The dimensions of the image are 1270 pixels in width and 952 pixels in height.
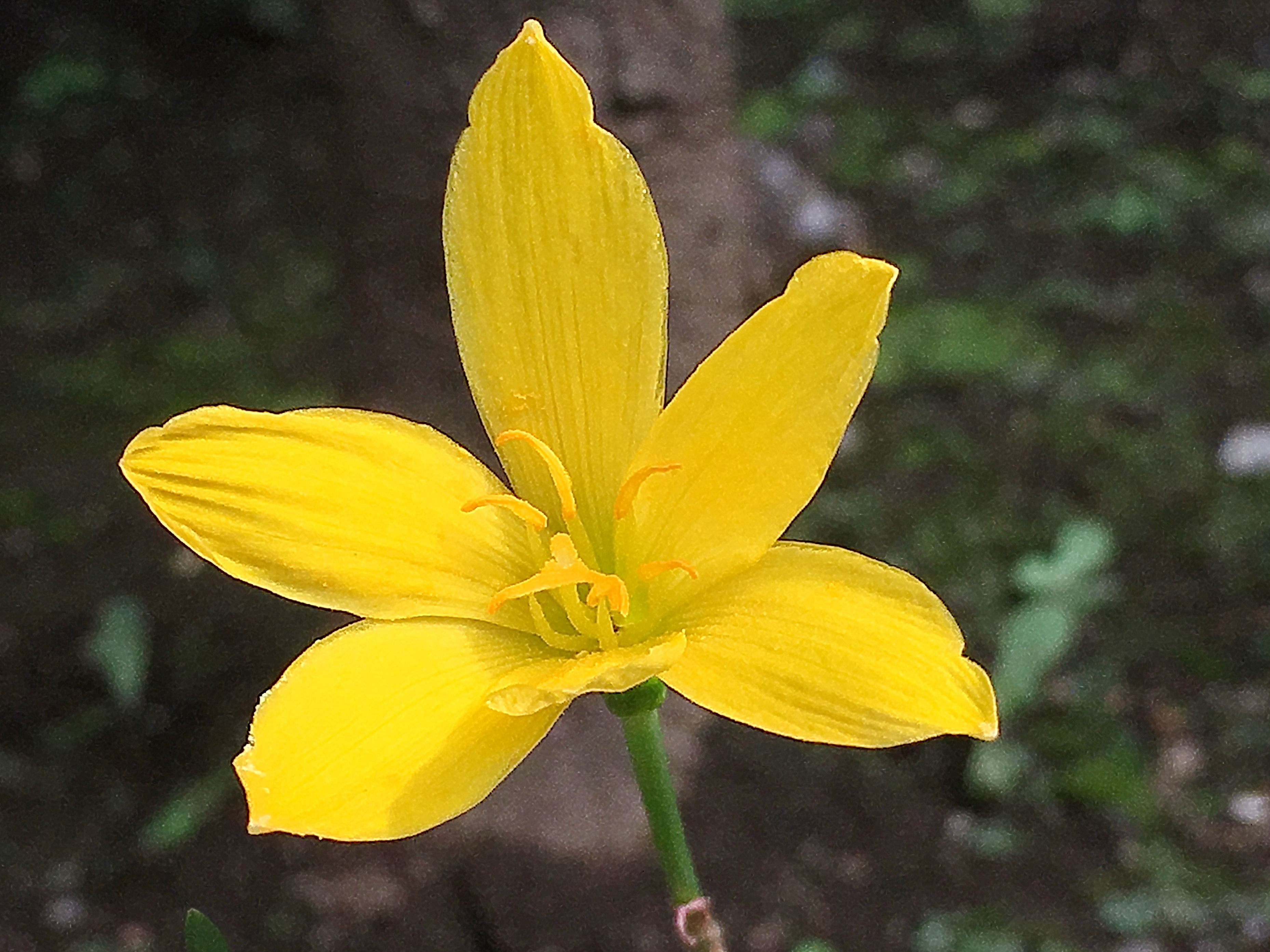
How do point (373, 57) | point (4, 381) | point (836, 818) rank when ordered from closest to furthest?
1. point (373, 57)
2. point (836, 818)
3. point (4, 381)

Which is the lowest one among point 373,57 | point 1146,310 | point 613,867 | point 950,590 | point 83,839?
point 83,839

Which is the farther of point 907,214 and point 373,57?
point 907,214

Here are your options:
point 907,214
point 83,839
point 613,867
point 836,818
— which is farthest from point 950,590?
point 83,839

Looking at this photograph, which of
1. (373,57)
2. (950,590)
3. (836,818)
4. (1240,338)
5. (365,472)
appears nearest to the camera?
(365,472)

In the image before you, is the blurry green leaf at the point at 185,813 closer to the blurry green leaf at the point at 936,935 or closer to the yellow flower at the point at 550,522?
the blurry green leaf at the point at 936,935

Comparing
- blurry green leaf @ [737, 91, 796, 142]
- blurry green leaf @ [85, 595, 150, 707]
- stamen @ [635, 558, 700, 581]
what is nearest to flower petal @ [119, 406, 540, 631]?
stamen @ [635, 558, 700, 581]

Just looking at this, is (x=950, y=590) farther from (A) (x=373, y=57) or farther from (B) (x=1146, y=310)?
(A) (x=373, y=57)

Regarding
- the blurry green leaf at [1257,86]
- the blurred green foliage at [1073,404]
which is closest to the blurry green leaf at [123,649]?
the blurred green foliage at [1073,404]
